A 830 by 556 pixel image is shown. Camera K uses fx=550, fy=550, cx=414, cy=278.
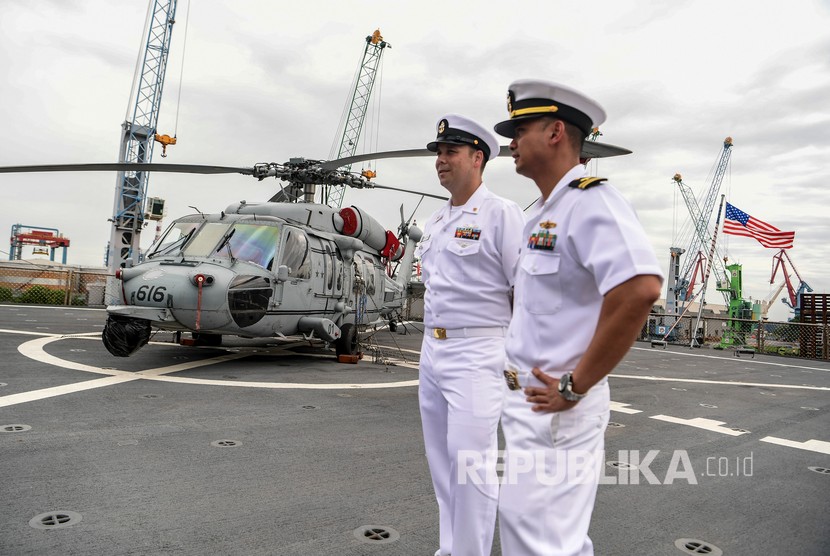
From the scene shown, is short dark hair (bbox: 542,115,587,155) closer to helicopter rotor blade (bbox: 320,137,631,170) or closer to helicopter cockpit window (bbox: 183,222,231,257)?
helicopter rotor blade (bbox: 320,137,631,170)

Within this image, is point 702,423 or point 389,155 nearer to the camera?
point 702,423

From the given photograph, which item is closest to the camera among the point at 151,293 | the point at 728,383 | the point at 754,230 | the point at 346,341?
the point at 151,293

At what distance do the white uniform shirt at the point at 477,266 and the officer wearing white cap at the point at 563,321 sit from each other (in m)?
0.81

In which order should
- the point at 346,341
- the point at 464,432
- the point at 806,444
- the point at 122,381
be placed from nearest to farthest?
the point at 464,432 < the point at 806,444 < the point at 122,381 < the point at 346,341

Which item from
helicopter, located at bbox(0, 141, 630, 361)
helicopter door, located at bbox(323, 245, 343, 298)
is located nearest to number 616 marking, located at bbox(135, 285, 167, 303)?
helicopter, located at bbox(0, 141, 630, 361)

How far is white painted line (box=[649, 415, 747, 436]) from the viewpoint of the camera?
5.46 metres

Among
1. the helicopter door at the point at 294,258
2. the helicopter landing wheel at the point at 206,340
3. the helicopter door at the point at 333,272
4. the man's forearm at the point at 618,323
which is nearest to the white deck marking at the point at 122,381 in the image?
the helicopter door at the point at 294,258

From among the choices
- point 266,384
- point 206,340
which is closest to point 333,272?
point 206,340

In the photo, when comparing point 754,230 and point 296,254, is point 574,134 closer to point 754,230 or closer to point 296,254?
point 296,254

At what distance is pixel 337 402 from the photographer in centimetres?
571

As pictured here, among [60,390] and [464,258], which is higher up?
[464,258]

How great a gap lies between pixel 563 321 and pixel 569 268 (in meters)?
0.15

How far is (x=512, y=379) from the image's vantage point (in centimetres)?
164

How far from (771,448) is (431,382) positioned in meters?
4.03
